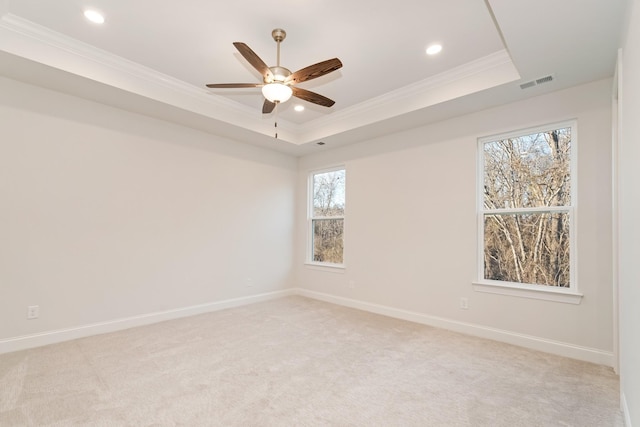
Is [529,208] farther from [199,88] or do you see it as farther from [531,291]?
[199,88]

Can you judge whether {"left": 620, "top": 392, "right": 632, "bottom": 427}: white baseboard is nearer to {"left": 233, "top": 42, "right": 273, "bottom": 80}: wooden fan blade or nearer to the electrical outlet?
{"left": 233, "top": 42, "right": 273, "bottom": 80}: wooden fan blade

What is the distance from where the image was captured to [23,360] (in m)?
2.79

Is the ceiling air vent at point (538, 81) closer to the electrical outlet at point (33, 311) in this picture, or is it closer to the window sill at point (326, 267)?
the window sill at point (326, 267)

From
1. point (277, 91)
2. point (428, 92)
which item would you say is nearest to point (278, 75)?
point (277, 91)

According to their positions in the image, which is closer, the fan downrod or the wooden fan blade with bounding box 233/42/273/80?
the wooden fan blade with bounding box 233/42/273/80

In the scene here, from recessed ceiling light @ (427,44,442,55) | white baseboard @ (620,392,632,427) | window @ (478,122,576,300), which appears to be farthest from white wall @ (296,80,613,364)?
recessed ceiling light @ (427,44,442,55)

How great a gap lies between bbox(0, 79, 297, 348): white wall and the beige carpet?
0.53 m

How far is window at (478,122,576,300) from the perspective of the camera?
3.15m

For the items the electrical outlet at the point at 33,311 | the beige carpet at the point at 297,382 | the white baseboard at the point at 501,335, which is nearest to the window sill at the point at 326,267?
the white baseboard at the point at 501,335

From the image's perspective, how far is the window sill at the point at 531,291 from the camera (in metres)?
3.01

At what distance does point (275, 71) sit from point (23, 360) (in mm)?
3464

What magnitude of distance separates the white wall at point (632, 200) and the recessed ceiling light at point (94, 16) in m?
3.72

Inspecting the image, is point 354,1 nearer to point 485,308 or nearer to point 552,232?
point 552,232

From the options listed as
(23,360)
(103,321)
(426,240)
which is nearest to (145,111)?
(103,321)
